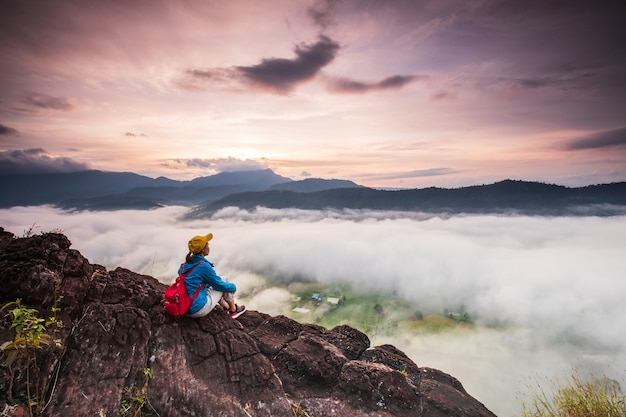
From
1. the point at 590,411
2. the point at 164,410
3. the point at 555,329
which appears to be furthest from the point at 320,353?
the point at 555,329

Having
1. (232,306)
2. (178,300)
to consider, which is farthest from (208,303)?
(232,306)

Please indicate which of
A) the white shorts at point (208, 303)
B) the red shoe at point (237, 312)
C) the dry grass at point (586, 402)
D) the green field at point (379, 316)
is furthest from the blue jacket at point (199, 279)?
the green field at point (379, 316)

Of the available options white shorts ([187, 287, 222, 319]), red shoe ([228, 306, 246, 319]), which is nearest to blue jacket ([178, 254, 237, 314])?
white shorts ([187, 287, 222, 319])

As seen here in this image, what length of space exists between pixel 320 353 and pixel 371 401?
6.37 ft

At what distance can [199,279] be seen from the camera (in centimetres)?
776

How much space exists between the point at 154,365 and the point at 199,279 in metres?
2.13

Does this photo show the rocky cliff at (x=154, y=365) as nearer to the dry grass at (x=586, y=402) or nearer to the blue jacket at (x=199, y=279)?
the blue jacket at (x=199, y=279)

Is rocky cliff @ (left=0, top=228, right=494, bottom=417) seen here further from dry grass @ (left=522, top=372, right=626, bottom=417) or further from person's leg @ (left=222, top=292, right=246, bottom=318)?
dry grass @ (left=522, top=372, right=626, bottom=417)

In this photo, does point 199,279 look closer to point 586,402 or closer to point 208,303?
point 208,303

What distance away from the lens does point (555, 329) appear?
18488 cm

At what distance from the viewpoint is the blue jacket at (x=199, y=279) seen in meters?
7.66

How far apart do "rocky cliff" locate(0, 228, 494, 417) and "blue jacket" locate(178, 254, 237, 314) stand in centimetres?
69

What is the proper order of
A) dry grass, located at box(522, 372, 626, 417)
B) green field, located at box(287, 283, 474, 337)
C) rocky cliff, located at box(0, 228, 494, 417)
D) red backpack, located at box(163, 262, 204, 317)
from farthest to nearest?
green field, located at box(287, 283, 474, 337) < red backpack, located at box(163, 262, 204, 317) < dry grass, located at box(522, 372, 626, 417) < rocky cliff, located at box(0, 228, 494, 417)

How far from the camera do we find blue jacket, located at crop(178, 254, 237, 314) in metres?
7.66
